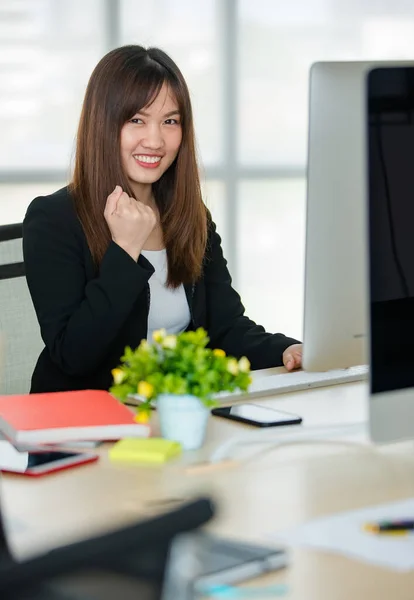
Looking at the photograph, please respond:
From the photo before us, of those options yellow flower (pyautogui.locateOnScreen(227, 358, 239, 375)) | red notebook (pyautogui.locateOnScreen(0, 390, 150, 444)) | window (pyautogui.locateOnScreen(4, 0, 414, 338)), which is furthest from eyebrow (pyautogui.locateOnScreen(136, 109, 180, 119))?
window (pyautogui.locateOnScreen(4, 0, 414, 338))

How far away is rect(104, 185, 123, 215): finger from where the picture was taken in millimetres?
2242

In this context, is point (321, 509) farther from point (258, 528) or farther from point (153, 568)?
point (153, 568)

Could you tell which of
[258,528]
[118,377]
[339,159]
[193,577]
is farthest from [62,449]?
[193,577]

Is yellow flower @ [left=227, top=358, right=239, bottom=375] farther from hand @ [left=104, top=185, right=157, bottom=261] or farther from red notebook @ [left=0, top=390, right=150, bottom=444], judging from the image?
hand @ [left=104, top=185, right=157, bottom=261]

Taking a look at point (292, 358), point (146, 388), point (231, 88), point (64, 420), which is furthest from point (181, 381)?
point (231, 88)

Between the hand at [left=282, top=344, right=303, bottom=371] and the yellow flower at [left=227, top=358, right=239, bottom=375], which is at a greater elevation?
the yellow flower at [left=227, top=358, right=239, bottom=375]

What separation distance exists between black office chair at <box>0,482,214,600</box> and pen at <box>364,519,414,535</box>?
2.22ft

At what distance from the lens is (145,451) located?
1.49m

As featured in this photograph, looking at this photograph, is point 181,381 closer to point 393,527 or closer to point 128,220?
point 393,527

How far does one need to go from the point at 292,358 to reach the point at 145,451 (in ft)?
2.24

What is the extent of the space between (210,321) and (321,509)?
48.7 inches

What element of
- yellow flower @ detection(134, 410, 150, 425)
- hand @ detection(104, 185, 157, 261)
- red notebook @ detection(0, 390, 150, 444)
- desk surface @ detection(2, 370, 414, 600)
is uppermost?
hand @ detection(104, 185, 157, 261)

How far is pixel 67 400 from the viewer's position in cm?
170

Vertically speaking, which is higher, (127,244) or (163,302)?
(127,244)
